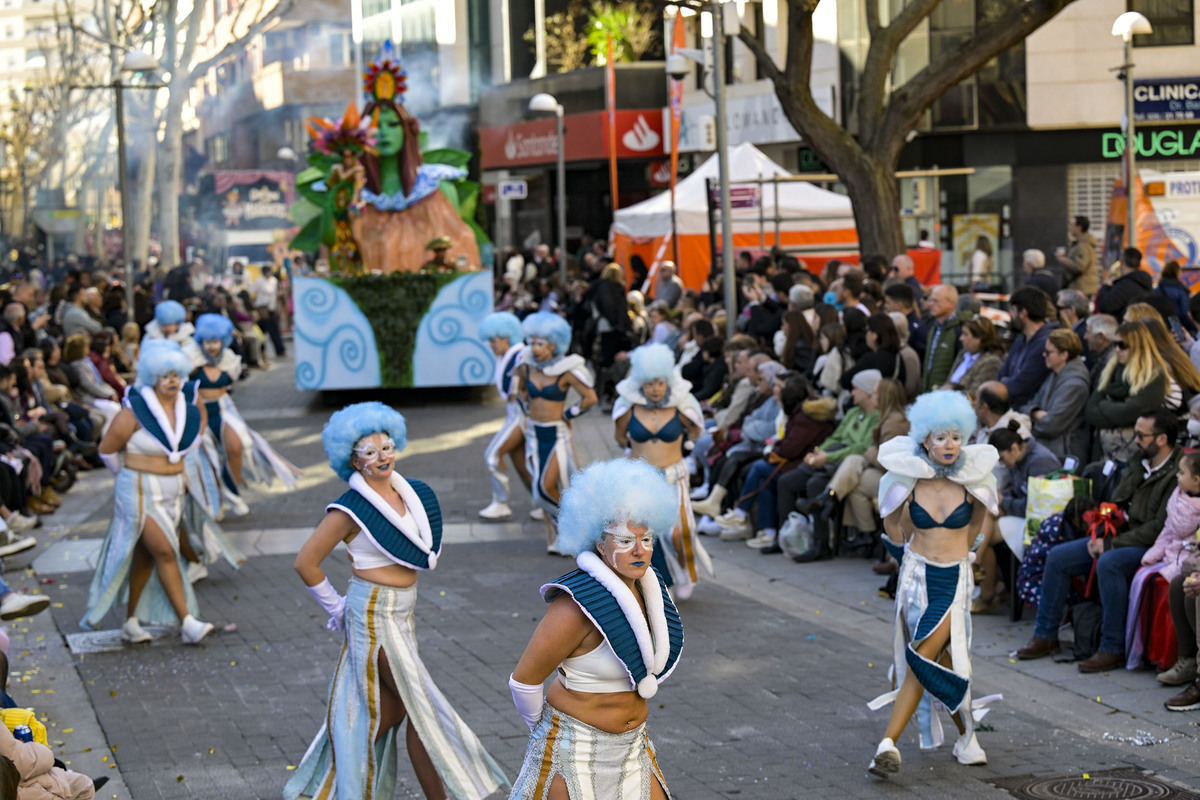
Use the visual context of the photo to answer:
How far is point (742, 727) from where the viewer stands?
7.65m

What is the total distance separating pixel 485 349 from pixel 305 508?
8.11 meters

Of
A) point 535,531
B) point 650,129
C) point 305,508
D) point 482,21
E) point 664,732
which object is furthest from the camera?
point 482,21

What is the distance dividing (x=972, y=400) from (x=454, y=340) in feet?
40.9

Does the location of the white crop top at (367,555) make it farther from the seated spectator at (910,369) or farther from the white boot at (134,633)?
the seated spectator at (910,369)

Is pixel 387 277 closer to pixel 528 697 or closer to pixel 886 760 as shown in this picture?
pixel 886 760

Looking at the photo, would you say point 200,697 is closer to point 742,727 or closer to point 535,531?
point 742,727

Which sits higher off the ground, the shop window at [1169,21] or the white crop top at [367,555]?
the shop window at [1169,21]

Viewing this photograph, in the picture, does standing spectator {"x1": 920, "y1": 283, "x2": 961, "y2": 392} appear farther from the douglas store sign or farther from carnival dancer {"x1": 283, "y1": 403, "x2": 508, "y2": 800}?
the douglas store sign

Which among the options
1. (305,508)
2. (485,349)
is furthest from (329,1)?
(305,508)

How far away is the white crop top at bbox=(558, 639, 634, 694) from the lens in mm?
4797

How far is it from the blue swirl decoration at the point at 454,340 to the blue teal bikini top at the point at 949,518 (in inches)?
616

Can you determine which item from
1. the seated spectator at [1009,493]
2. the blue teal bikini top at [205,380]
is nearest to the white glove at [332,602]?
the seated spectator at [1009,493]

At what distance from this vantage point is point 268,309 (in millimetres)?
32938

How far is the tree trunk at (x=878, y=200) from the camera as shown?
18.4 m
